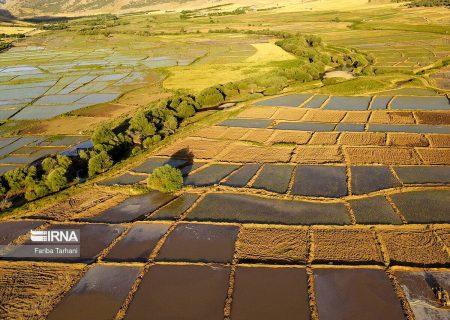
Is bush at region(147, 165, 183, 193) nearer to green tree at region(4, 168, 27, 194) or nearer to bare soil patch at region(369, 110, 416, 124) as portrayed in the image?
green tree at region(4, 168, 27, 194)

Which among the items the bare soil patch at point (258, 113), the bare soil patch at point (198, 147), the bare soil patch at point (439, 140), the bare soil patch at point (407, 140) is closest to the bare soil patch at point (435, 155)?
the bare soil patch at point (439, 140)

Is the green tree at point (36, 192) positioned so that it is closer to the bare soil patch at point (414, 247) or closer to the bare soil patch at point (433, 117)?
the bare soil patch at point (414, 247)

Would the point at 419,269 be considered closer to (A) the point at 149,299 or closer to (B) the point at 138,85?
(A) the point at 149,299

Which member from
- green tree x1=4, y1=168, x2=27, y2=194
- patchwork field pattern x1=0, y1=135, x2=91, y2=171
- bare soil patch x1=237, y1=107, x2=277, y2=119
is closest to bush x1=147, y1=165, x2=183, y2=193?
green tree x1=4, y1=168, x2=27, y2=194

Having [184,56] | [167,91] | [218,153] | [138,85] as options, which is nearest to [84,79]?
[138,85]

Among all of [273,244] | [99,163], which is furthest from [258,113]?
[273,244]

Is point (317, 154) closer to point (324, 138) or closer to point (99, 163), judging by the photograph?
point (324, 138)
